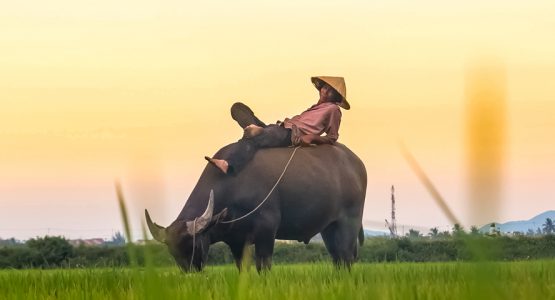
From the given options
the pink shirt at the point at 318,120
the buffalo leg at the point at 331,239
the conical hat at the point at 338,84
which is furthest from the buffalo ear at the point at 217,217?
the conical hat at the point at 338,84

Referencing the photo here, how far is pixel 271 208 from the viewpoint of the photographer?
7195 mm

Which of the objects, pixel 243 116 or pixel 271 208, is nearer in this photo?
pixel 271 208

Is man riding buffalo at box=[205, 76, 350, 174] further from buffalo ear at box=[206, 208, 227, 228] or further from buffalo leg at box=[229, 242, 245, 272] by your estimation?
buffalo leg at box=[229, 242, 245, 272]

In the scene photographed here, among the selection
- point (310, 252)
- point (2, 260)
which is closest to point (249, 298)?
point (2, 260)

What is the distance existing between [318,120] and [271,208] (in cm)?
110

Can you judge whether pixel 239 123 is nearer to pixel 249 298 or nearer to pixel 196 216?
pixel 196 216

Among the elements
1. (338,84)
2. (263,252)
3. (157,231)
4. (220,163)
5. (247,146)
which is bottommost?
(263,252)

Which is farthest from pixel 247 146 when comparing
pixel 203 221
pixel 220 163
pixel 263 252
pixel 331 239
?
pixel 331 239

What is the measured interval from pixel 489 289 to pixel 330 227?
7058mm

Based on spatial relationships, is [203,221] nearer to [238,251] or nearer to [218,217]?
[218,217]

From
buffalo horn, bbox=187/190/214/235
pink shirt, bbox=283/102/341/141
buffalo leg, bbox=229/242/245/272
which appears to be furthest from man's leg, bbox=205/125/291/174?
buffalo leg, bbox=229/242/245/272

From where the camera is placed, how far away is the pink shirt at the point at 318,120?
775cm

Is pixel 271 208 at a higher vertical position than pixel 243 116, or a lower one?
lower

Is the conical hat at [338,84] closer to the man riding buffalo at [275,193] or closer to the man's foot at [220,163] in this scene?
the man riding buffalo at [275,193]
